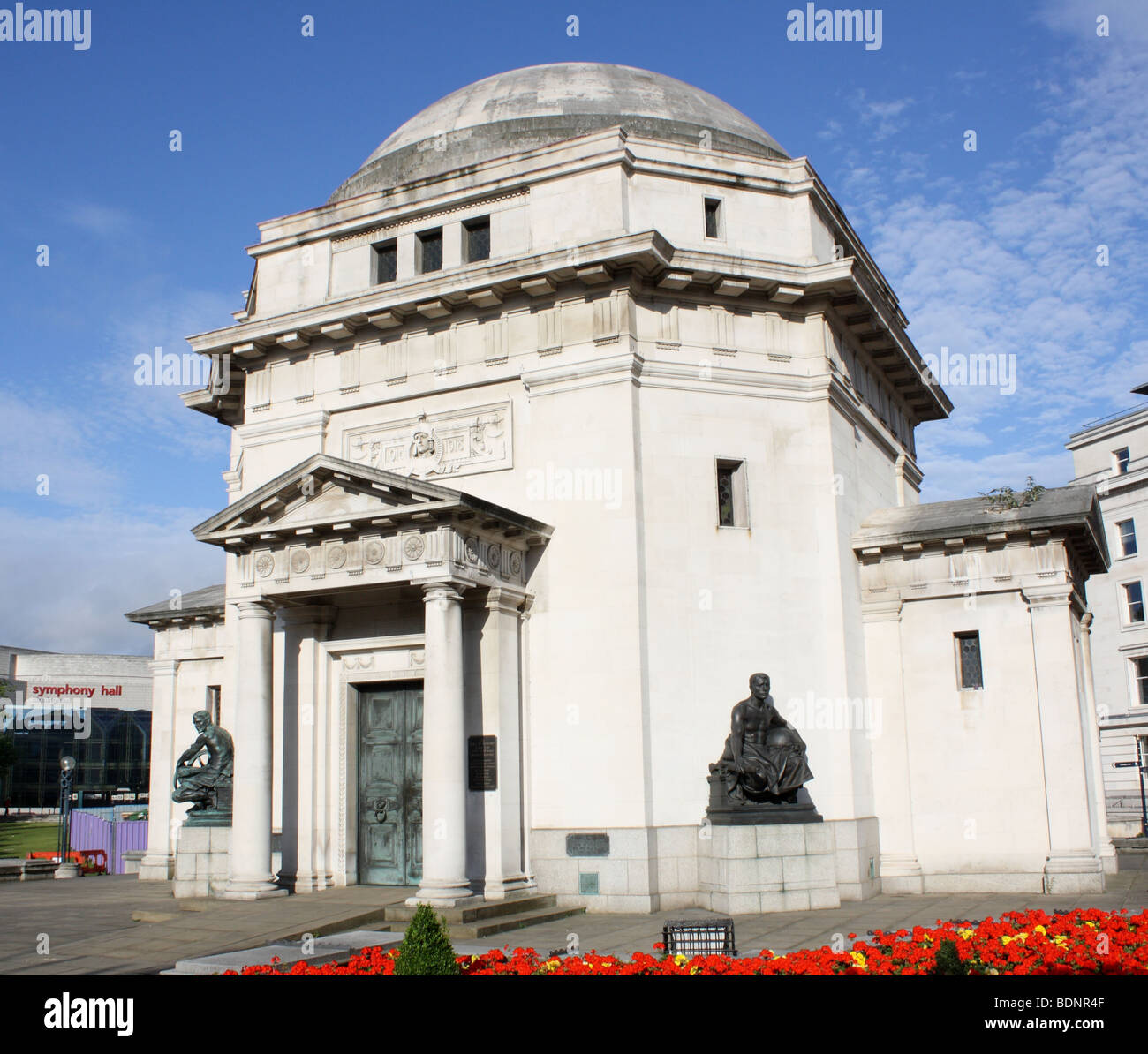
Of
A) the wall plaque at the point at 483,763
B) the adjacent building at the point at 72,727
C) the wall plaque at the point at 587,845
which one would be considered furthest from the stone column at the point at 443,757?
the adjacent building at the point at 72,727

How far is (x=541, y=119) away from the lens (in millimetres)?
24469

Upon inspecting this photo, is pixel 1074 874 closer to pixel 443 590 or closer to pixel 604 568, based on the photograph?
pixel 604 568

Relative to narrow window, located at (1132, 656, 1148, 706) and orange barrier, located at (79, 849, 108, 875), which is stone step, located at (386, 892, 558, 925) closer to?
orange barrier, located at (79, 849, 108, 875)

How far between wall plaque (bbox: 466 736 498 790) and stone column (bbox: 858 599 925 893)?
7732mm

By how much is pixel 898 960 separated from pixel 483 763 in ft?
31.6

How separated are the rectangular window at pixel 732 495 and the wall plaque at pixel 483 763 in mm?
5895

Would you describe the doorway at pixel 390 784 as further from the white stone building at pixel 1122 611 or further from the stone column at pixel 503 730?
the white stone building at pixel 1122 611

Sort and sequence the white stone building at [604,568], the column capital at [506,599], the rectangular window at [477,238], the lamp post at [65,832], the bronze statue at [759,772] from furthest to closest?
the lamp post at [65,832]
the rectangular window at [477,238]
the column capital at [506,599]
the white stone building at [604,568]
the bronze statue at [759,772]

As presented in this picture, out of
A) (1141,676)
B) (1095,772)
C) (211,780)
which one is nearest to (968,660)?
(1095,772)

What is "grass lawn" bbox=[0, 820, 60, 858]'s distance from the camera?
44562 mm

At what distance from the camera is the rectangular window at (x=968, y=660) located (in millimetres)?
21656

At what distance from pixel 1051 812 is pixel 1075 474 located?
54.4 meters
